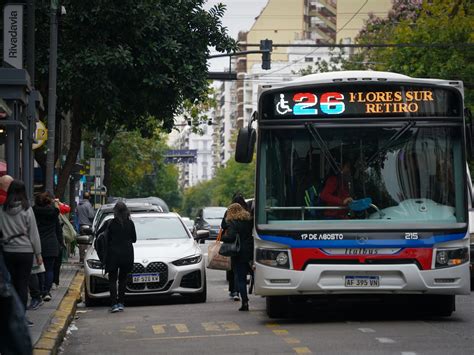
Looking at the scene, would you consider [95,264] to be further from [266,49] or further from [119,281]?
[266,49]

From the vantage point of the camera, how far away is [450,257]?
14875 millimetres

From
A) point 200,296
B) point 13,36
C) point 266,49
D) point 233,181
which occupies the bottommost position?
point 200,296

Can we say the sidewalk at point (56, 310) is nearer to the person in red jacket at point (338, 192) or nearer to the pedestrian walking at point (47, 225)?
the pedestrian walking at point (47, 225)

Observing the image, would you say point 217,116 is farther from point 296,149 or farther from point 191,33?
point 296,149

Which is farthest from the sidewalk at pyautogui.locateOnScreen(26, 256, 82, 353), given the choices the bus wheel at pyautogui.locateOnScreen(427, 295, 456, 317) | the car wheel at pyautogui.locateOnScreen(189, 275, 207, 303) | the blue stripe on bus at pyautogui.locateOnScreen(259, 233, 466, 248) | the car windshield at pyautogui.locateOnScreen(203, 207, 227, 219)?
the car windshield at pyautogui.locateOnScreen(203, 207, 227, 219)

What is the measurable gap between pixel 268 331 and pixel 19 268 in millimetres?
3008

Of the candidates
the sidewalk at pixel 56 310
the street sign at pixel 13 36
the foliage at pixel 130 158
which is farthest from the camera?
the foliage at pixel 130 158

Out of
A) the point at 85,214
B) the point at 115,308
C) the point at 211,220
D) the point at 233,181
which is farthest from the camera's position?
the point at 233,181

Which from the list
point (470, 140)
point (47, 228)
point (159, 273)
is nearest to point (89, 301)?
point (159, 273)

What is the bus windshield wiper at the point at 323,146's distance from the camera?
15.1 metres

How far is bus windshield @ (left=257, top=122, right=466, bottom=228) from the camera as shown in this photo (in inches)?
591

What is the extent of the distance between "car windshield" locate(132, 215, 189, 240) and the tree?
6925mm

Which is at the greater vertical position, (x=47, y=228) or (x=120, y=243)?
(x=47, y=228)

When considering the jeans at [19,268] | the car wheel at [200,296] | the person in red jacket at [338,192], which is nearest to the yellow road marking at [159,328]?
the jeans at [19,268]
